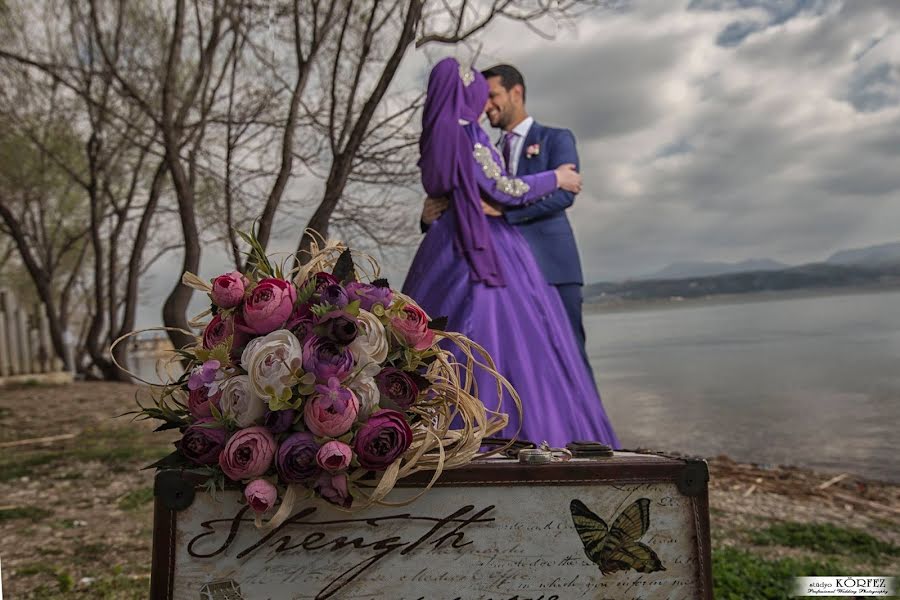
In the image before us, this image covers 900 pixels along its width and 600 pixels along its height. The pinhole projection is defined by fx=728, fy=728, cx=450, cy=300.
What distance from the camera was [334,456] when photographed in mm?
1508

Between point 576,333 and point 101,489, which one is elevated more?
point 576,333

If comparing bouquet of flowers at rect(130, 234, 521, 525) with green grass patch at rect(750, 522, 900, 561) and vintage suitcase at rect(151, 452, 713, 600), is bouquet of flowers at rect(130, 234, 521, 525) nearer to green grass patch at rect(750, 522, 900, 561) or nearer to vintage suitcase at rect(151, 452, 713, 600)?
vintage suitcase at rect(151, 452, 713, 600)

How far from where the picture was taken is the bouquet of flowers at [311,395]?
1.54m

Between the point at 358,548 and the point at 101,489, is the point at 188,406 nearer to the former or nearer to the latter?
the point at 358,548

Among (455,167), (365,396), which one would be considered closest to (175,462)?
(365,396)

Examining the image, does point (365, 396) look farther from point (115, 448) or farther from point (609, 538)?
point (115, 448)

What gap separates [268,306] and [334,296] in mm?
148

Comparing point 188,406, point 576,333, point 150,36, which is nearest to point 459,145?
point 576,333

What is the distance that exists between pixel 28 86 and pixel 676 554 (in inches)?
520

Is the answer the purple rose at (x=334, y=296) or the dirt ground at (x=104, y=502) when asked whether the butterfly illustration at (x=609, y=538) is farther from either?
the dirt ground at (x=104, y=502)

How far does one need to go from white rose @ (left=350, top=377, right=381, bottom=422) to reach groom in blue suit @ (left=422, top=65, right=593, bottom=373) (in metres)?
2.30

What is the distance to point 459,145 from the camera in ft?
12.1

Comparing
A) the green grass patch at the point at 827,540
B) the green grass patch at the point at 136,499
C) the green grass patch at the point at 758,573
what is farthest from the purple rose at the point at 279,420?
the green grass patch at the point at 136,499

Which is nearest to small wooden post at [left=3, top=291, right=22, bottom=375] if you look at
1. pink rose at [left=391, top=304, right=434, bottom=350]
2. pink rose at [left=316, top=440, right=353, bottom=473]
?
pink rose at [left=391, top=304, right=434, bottom=350]
